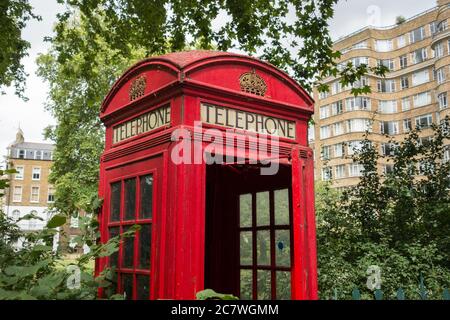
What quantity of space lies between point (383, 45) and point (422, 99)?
280 inches

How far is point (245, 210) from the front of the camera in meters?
4.62

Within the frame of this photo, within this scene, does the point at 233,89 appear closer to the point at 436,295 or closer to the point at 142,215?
the point at 142,215

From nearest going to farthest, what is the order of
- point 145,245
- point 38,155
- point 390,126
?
1. point 145,245
2. point 390,126
3. point 38,155

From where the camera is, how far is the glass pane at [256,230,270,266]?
429 cm

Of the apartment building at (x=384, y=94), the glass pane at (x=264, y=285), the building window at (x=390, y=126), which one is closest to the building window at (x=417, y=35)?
the apartment building at (x=384, y=94)

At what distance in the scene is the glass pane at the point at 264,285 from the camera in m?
4.25

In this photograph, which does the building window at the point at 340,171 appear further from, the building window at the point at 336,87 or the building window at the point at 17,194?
the building window at the point at 17,194

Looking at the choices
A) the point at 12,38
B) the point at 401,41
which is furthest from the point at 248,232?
the point at 401,41

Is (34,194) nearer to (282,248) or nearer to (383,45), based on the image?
(383,45)

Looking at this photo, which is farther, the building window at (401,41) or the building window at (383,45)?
the building window at (383,45)

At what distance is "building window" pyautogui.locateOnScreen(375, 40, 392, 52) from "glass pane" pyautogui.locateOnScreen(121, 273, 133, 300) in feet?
143

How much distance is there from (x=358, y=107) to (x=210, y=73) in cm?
3911

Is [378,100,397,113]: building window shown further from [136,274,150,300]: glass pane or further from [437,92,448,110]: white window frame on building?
[136,274,150,300]: glass pane
